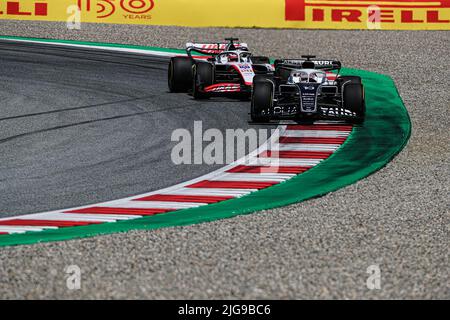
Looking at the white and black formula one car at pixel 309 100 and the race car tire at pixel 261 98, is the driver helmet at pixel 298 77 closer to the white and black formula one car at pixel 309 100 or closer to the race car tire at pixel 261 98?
the white and black formula one car at pixel 309 100

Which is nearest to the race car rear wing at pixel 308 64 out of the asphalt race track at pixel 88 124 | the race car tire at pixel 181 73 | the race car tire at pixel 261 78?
the race car tire at pixel 261 78

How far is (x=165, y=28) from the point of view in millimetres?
25938

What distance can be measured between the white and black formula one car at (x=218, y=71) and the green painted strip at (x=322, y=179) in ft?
6.76

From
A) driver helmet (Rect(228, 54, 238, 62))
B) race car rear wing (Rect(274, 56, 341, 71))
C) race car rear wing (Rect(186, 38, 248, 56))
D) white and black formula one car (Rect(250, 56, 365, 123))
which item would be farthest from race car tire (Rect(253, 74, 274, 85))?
race car rear wing (Rect(186, 38, 248, 56))

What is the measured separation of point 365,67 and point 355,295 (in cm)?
1484

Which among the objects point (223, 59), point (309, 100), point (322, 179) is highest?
point (223, 59)

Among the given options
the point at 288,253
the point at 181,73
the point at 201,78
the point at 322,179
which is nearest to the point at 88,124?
the point at 201,78

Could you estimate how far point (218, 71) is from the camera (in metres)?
17.5

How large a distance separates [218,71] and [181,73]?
0.78 metres

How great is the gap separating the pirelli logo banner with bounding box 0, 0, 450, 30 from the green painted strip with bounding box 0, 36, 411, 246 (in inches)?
318

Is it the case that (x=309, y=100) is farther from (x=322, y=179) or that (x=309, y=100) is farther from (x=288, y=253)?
(x=288, y=253)
